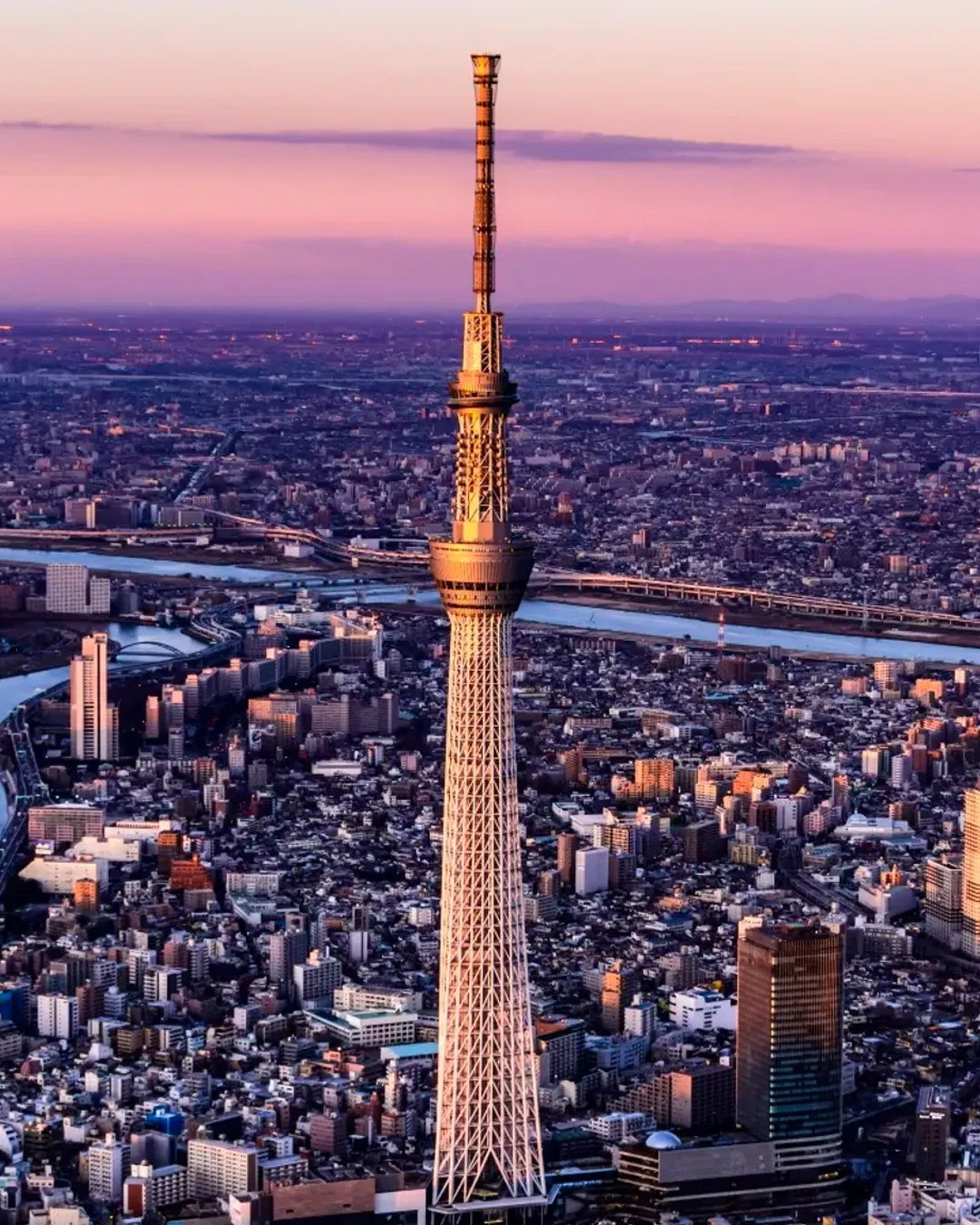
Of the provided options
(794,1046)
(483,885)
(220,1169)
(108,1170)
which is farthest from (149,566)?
(483,885)

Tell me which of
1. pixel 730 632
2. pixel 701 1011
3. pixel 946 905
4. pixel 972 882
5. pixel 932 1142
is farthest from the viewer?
pixel 730 632

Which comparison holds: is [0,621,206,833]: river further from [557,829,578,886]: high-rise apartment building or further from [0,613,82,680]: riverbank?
[557,829,578,886]: high-rise apartment building

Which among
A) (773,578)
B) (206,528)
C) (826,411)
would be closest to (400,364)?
(826,411)

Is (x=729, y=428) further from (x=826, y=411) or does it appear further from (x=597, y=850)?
(x=597, y=850)

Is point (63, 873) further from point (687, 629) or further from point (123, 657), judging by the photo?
point (687, 629)

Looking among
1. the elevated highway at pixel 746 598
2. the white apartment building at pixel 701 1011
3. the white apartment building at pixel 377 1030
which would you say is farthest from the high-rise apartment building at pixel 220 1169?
the elevated highway at pixel 746 598

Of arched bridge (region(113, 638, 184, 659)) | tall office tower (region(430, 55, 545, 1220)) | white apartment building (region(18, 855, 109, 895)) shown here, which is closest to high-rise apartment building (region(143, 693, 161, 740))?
arched bridge (region(113, 638, 184, 659))
